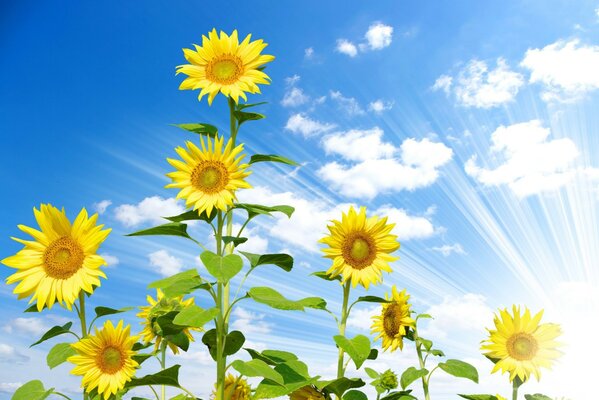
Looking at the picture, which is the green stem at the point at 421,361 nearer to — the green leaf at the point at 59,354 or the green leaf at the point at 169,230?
the green leaf at the point at 169,230

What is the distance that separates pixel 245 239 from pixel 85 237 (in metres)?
0.83

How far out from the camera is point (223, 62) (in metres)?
3.91

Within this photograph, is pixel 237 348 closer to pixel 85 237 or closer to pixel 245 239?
pixel 245 239

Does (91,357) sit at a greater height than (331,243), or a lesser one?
lesser

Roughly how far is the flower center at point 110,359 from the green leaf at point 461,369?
6.32ft

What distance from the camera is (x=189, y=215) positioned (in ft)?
11.1

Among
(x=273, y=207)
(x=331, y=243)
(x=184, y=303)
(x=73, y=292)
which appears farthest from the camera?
(x=184, y=303)

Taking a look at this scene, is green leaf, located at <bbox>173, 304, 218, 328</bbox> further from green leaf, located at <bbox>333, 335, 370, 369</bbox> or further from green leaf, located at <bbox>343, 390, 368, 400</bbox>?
green leaf, located at <bbox>343, 390, 368, 400</bbox>

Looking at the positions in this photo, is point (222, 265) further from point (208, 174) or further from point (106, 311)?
point (106, 311)

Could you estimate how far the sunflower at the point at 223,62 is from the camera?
3.83 metres

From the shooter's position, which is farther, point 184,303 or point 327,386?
point 184,303

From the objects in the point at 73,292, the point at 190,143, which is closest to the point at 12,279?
the point at 73,292

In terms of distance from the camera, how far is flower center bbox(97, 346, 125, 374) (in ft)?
11.0

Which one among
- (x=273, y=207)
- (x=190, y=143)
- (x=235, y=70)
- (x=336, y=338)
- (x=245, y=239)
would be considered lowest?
(x=336, y=338)
